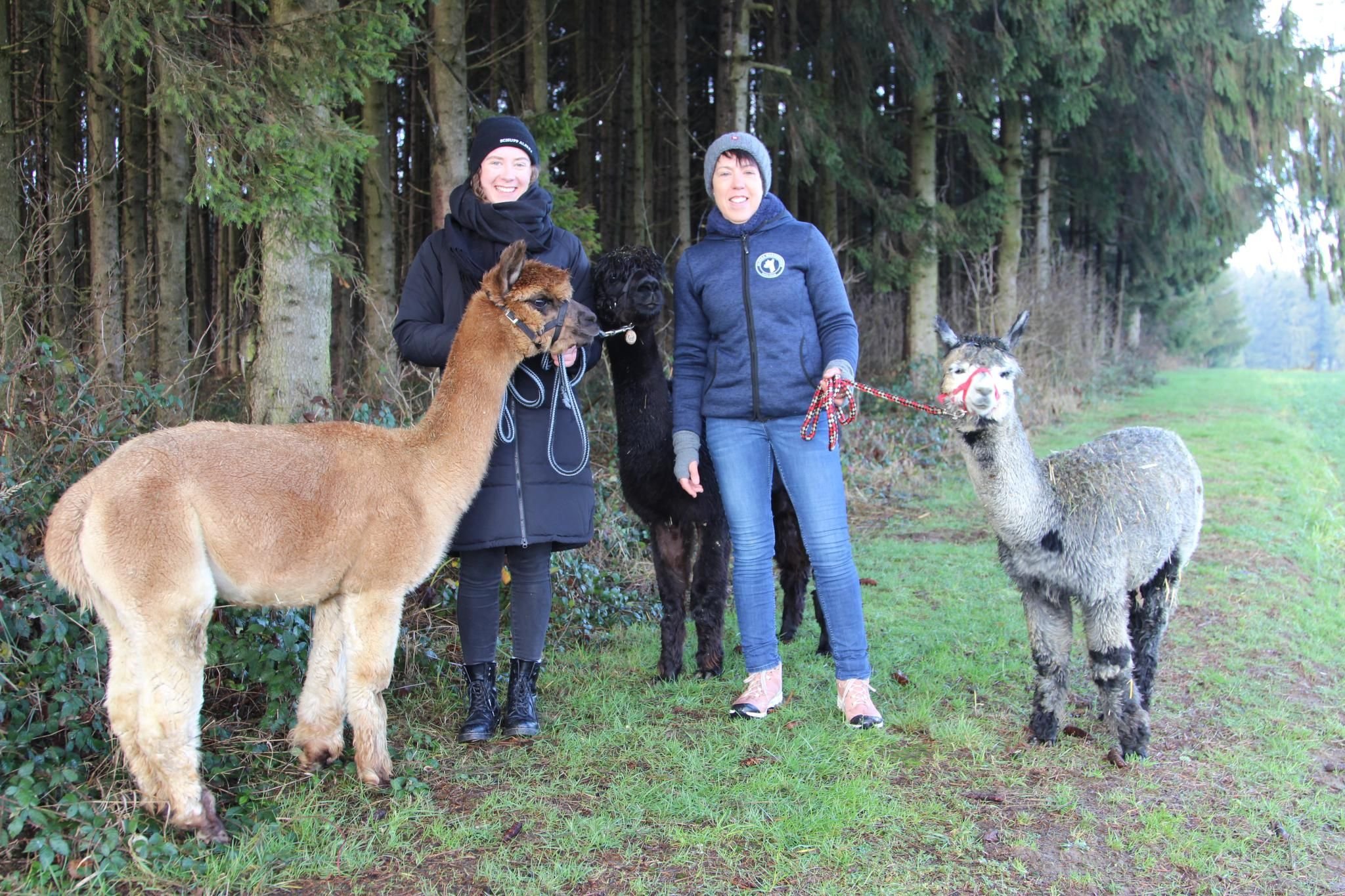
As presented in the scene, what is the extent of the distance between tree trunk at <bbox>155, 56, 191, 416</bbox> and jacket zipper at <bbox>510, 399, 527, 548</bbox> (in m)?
5.75

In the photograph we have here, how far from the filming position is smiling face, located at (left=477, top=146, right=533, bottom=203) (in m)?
3.70

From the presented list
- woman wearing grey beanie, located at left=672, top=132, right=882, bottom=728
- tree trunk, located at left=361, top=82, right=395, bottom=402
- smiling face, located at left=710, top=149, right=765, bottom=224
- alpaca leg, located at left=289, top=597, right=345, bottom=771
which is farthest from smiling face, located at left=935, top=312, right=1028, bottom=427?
tree trunk, located at left=361, top=82, right=395, bottom=402

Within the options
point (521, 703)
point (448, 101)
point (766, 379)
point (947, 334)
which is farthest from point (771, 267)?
point (448, 101)

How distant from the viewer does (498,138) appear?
3715 mm

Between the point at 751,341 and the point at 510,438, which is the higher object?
the point at 751,341

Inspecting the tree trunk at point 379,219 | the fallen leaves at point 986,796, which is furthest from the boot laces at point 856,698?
the tree trunk at point 379,219

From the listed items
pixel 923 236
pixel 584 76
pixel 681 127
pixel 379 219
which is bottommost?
pixel 379 219

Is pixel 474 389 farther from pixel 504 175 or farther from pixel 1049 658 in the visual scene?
pixel 1049 658

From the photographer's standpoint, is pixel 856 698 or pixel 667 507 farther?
pixel 667 507

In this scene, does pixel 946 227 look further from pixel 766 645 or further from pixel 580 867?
pixel 580 867

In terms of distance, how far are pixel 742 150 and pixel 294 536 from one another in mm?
2333

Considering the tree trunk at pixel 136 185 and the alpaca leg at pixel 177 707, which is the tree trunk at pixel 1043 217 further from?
the alpaca leg at pixel 177 707

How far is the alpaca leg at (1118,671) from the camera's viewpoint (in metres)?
3.75

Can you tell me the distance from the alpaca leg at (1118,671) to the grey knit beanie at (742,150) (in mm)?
2209
